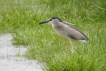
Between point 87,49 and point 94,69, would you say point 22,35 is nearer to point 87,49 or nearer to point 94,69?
point 87,49

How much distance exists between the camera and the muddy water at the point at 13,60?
8117 mm

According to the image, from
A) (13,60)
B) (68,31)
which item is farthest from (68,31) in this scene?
(13,60)

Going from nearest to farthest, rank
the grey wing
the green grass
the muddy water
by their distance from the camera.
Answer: the green grass < the muddy water < the grey wing

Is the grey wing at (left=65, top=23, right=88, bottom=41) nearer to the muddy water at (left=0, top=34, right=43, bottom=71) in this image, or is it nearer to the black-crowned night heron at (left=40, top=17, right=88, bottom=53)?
the black-crowned night heron at (left=40, top=17, right=88, bottom=53)

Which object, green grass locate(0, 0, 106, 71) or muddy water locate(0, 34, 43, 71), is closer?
green grass locate(0, 0, 106, 71)

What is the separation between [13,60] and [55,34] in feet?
6.40

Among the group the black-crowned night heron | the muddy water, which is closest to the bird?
the black-crowned night heron

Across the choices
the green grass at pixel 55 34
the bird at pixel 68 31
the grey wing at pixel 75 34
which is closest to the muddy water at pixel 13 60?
the green grass at pixel 55 34

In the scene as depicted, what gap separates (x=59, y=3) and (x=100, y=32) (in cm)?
364

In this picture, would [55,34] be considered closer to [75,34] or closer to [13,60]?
[75,34]

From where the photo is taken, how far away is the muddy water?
26.6 feet

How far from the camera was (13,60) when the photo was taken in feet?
28.5

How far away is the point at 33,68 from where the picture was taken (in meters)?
8.11

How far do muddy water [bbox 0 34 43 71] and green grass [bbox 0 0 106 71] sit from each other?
17 centimetres
